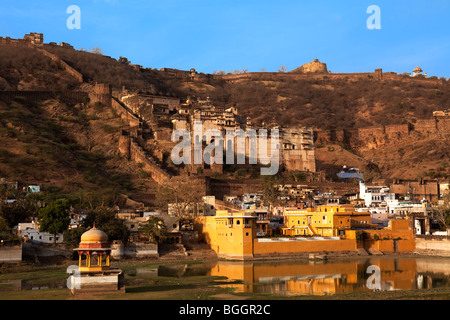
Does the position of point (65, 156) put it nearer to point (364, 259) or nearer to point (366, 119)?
point (364, 259)

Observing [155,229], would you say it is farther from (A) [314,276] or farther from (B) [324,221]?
(A) [314,276]

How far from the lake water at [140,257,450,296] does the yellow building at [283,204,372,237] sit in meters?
3.95

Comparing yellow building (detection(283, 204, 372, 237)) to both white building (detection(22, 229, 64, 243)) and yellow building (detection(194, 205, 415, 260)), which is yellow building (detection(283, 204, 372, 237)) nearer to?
yellow building (detection(194, 205, 415, 260))

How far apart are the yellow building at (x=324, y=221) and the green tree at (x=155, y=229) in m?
10.6

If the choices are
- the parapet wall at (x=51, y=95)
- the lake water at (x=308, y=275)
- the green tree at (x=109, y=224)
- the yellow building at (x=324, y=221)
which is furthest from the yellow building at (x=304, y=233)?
the parapet wall at (x=51, y=95)

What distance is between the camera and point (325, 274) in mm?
38312

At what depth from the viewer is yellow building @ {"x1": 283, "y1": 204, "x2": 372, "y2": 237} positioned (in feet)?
165

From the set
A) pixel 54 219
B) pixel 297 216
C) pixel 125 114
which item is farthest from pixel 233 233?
pixel 125 114

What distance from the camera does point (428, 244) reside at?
50344mm

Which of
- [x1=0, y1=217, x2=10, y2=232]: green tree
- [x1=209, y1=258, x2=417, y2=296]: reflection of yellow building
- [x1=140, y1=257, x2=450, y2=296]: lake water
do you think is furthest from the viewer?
[x1=0, y1=217, x2=10, y2=232]: green tree

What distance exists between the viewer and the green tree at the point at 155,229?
152ft

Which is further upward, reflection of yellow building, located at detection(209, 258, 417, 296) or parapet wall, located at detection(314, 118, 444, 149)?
parapet wall, located at detection(314, 118, 444, 149)

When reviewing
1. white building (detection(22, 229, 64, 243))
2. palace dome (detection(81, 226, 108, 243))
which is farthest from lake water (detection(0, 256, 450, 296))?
white building (detection(22, 229, 64, 243))
